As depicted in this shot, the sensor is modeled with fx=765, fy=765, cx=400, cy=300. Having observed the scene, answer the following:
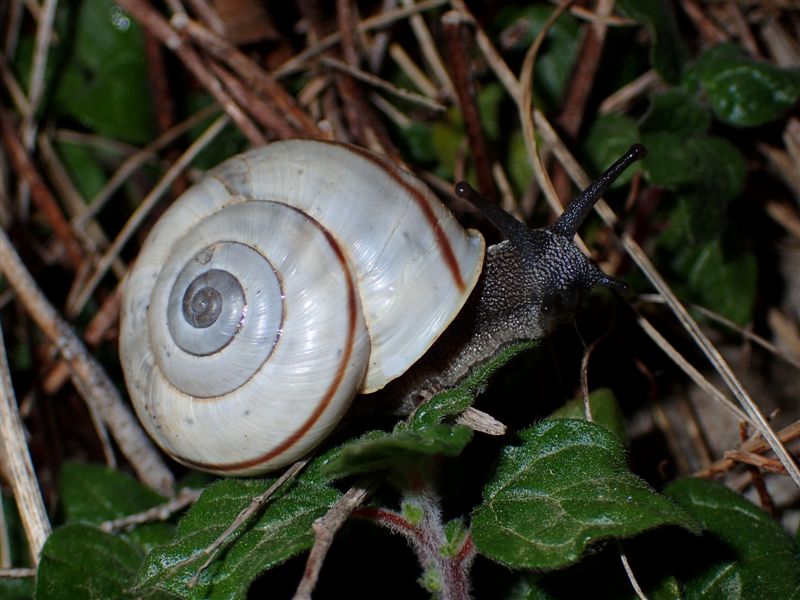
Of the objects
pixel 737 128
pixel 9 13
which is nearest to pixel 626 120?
pixel 737 128

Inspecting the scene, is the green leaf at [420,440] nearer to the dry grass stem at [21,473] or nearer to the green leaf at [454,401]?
the green leaf at [454,401]

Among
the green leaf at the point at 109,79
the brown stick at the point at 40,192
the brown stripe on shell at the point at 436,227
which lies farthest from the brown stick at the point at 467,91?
the brown stick at the point at 40,192

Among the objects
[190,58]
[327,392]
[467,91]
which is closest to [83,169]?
[190,58]

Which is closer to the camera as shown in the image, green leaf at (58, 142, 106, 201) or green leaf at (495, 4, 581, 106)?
green leaf at (495, 4, 581, 106)

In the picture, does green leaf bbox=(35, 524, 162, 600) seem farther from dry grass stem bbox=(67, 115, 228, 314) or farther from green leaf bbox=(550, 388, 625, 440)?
green leaf bbox=(550, 388, 625, 440)

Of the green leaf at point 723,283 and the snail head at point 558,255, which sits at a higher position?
the snail head at point 558,255

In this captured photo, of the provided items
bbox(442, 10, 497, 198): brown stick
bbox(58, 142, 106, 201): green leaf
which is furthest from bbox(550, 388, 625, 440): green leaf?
bbox(58, 142, 106, 201): green leaf

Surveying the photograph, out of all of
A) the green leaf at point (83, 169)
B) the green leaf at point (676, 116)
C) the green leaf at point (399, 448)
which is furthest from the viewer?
the green leaf at point (83, 169)
